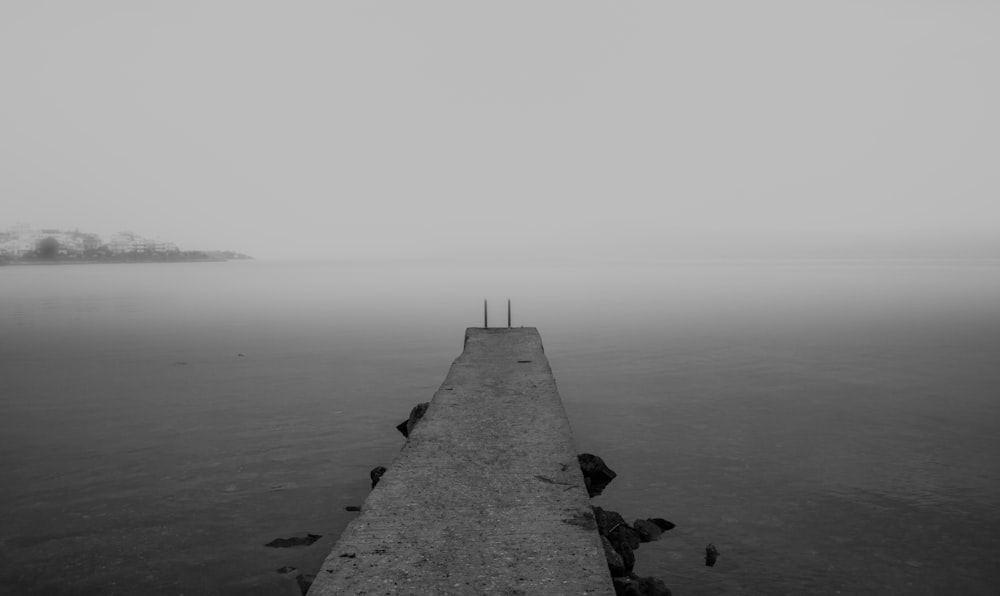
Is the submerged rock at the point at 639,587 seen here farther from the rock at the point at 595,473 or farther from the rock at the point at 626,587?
the rock at the point at 595,473

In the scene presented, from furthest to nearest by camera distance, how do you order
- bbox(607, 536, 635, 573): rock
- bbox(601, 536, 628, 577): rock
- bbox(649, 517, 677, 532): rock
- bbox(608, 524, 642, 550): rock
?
1. bbox(649, 517, 677, 532): rock
2. bbox(608, 524, 642, 550): rock
3. bbox(607, 536, 635, 573): rock
4. bbox(601, 536, 628, 577): rock

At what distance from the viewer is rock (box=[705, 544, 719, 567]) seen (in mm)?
8734

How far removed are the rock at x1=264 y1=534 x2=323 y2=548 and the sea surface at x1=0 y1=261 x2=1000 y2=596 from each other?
0.13 meters

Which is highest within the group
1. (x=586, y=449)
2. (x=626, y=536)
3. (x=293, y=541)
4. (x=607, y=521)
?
(x=607, y=521)

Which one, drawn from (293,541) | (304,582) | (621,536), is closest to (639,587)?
(621,536)

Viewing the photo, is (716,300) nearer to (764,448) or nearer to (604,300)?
(604,300)

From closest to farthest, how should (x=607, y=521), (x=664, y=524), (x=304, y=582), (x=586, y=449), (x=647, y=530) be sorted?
(x=304, y=582)
(x=607, y=521)
(x=647, y=530)
(x=664, y=524)
(x=586, y=449)

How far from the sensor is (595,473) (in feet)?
38.5

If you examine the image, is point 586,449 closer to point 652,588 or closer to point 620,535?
point 620,535

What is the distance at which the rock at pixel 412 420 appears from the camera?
48.4 ft

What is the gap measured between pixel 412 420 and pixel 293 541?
571cm

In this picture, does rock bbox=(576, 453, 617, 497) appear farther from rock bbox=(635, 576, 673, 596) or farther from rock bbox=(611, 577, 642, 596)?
rock bbox=(611, 577, 642, 596)

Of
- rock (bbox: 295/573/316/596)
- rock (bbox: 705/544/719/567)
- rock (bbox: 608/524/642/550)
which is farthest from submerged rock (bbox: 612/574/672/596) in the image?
rock (bbox: 295/573/316/596)

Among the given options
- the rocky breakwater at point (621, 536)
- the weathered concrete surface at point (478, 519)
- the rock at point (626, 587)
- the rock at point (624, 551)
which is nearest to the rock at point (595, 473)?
the rocky breakwater at point (621, 536)
